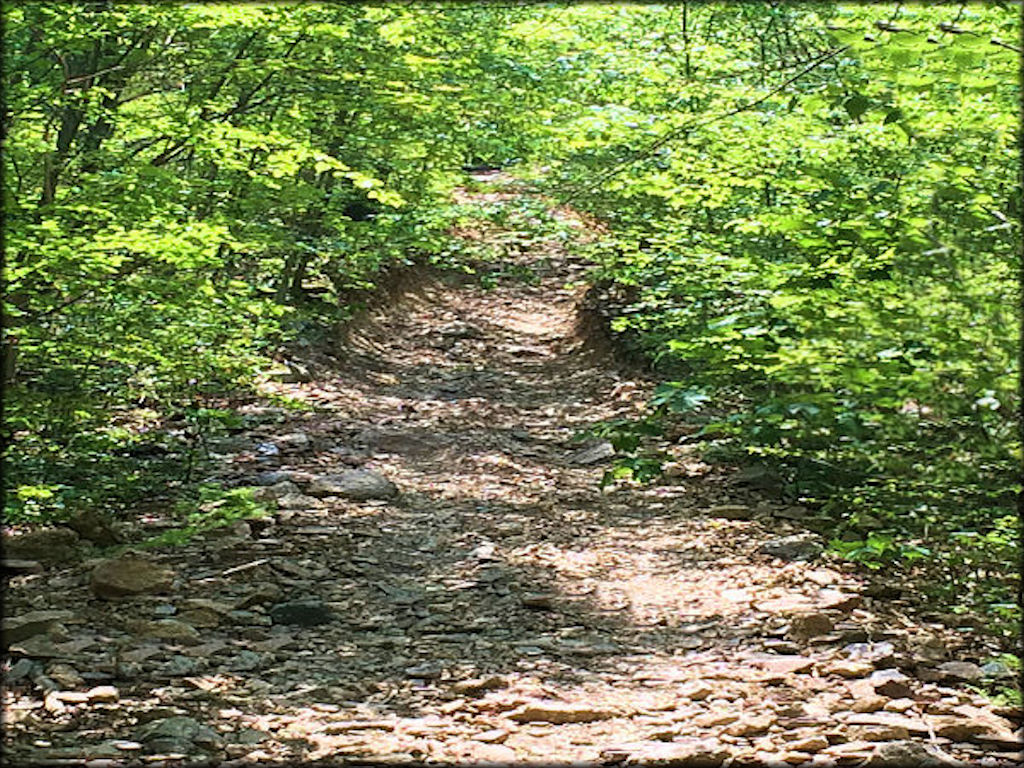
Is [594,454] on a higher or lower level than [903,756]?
lower

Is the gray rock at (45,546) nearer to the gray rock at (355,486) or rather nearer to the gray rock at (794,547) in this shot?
the gray rock at (355,486)

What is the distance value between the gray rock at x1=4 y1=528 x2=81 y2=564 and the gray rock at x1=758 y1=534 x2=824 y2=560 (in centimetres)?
396

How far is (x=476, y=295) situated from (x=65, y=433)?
1266cm

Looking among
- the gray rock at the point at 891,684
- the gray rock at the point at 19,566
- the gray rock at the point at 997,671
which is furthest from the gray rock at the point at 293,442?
the gray rock at the point at 997,671

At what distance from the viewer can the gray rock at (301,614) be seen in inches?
208

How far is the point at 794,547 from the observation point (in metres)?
6.24

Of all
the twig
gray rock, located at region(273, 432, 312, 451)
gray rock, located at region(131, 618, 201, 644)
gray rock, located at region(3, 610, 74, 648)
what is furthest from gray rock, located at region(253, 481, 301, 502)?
the twig

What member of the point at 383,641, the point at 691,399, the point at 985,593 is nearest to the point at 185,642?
the point at 383,641

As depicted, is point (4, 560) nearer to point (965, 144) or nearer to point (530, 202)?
point (965, 144)

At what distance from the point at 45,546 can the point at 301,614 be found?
145 cm

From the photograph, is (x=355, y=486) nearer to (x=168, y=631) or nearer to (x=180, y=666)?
(x=168, y=631)

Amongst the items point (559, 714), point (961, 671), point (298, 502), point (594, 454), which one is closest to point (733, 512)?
point (594, 454)

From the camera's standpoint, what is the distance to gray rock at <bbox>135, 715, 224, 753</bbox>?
365cm

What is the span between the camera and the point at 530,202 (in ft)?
35.9
